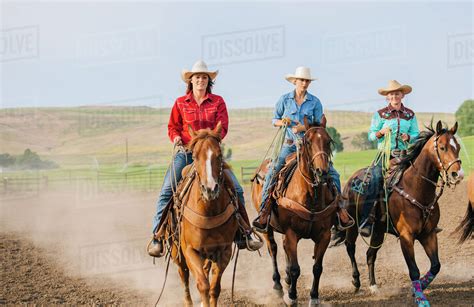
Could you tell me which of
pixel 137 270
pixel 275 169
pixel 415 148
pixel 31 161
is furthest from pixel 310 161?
pixel 31 161

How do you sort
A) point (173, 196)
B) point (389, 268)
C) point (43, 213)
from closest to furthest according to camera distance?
1. point (173, 196)
2. point (389, 268)
3. point (43, 213)

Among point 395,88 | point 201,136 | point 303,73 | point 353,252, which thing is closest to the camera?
point 201,136

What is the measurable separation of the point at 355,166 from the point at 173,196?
35877mm

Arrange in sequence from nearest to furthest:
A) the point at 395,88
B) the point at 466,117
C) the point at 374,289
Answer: the point at 395,88 → the point at 374,289 → the point at 466,117

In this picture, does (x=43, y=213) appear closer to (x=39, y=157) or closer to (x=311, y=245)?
(x=311, y=245)

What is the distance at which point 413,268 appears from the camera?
25.5 feet

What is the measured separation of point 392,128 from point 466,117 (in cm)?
4885

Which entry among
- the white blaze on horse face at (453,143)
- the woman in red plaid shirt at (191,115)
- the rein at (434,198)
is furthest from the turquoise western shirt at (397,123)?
the woman in red plaid shirt at (191,115)

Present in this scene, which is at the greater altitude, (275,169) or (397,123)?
(397,123)

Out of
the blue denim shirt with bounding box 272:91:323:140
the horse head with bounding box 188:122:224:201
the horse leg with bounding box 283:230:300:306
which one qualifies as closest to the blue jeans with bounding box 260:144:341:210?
the blue denim shirt with bounding box 272:91:323:140

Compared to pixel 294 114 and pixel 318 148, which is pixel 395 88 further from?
pixel 318 148

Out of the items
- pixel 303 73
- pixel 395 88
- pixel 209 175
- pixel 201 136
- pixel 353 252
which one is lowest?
pixel 353 252

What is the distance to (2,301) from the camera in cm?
912

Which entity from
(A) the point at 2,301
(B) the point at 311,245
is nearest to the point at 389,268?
(B) the point at 311,245
